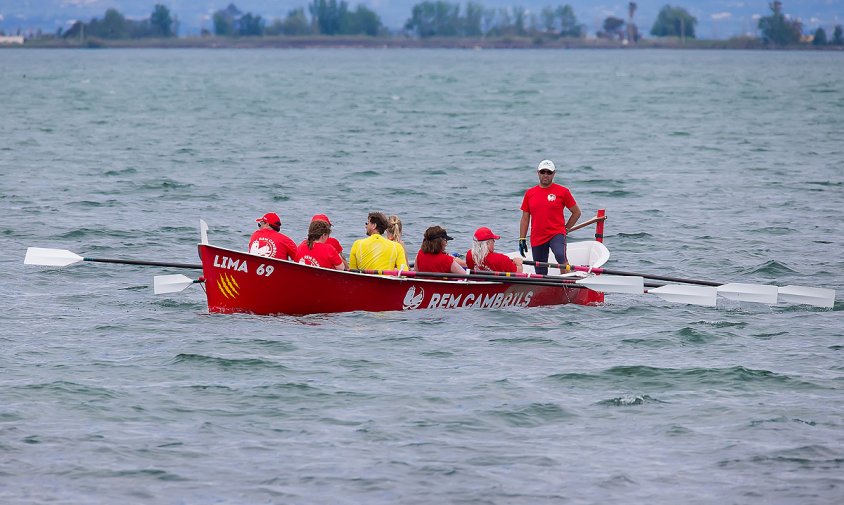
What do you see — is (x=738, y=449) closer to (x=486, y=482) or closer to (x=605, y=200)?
(x=486, y=482)

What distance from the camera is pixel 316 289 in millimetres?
17109

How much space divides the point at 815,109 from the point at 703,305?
6004 centimetres

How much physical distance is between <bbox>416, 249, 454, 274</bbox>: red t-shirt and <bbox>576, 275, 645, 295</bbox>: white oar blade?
196 centimetres

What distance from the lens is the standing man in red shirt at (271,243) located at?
674 inches

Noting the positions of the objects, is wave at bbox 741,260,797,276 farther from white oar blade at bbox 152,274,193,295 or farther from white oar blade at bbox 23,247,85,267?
white oar blade at bbox 23,247,85,267

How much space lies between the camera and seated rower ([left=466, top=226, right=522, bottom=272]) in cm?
1821

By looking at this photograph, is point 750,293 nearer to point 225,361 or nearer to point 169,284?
point 225,361

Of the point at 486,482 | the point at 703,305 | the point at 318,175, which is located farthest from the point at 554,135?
the point at 486,482

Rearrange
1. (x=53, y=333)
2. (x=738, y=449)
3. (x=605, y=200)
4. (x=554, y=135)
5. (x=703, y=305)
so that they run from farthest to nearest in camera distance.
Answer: (x=554, y=135)
(x=605, y=200)
(x=703, y=305)
(x=53, y=333)
(x=738, y=449)

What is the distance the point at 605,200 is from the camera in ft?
113

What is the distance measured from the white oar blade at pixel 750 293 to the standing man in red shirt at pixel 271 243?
6130mm

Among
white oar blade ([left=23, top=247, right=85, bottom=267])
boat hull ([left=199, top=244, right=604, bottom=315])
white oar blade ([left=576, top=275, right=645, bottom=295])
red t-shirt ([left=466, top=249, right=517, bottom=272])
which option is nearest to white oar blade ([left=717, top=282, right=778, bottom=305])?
white oar blade ([left=576, top=275, right=645, bottom=295])

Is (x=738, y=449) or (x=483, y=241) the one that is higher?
(x=483, y=241)

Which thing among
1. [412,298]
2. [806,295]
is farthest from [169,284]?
[806,295]
